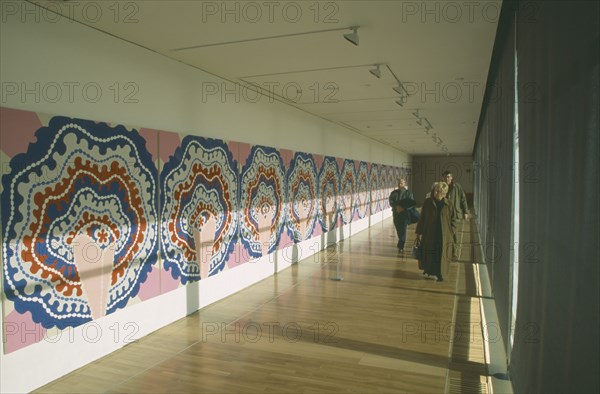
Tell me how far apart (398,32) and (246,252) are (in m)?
3.99

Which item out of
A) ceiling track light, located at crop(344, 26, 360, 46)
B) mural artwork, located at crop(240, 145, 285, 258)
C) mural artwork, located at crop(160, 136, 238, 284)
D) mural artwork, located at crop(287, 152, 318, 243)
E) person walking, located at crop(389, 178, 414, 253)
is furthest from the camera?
person walking, located at crop(389, 178, 414, 253)

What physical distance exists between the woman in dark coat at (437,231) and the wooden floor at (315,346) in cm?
A: 28

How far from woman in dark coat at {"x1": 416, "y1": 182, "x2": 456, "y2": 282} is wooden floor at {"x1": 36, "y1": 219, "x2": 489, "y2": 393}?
0.28 m

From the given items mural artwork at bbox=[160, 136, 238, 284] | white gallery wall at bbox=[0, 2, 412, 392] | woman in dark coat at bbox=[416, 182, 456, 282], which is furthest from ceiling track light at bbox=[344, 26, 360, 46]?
woman in dark coat at bbox=[416, 182, 456, 282]

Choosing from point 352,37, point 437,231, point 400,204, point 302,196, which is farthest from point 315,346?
point 400,204

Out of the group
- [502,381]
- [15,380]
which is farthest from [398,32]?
[15,380]

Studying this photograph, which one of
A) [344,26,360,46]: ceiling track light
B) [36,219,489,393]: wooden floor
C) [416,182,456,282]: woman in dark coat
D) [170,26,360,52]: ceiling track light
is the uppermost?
[170,26,360,52]: ceiling track light

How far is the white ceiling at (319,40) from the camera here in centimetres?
398

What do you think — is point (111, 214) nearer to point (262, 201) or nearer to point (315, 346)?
point (315, 346)

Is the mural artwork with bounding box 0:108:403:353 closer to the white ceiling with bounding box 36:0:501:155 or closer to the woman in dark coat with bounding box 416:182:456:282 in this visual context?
the white ceiling with bounding box 36:0:501:155

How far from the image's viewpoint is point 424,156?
29.4m

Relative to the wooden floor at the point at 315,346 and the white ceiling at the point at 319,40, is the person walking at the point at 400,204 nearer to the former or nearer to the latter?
the white ceiling at the point at 319,40

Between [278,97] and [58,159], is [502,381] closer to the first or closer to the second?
[58,159]

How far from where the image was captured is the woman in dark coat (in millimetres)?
7219
